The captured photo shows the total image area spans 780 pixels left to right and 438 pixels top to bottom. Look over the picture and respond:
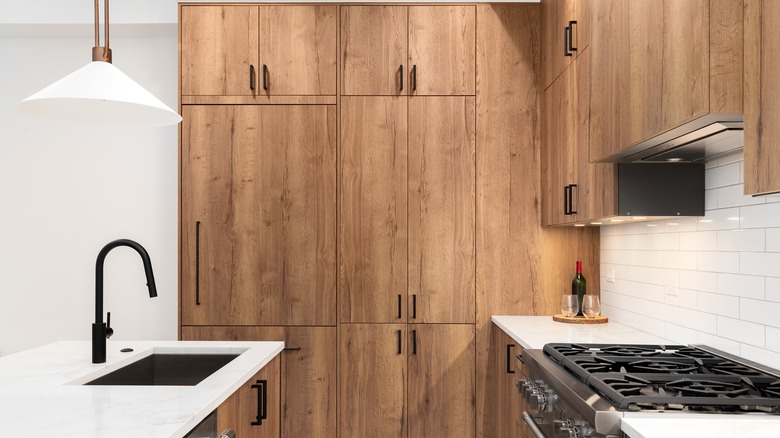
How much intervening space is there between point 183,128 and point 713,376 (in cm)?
283

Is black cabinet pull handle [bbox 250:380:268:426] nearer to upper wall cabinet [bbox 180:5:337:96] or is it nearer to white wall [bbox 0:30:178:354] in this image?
upper wall cabinet [bbox 180:5:337:96]

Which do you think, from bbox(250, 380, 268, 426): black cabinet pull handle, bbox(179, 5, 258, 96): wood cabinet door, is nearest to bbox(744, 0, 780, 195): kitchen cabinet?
bbox(250, 380, 268, 426): black cabinet pull handle

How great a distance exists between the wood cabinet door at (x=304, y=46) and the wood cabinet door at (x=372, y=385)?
142 cm

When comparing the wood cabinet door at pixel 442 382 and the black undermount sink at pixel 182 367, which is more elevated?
the black undermount sink at pixel 182 367

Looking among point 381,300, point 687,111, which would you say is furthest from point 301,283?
point 687,111

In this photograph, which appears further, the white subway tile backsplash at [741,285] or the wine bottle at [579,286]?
the wine bottle at [579,286]

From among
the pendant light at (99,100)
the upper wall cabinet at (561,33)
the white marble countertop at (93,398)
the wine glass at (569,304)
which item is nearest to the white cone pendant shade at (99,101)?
the pendant light at (99,100)

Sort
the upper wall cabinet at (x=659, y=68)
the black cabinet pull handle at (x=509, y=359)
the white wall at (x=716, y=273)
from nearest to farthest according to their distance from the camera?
the upper wall cabinet at (x=659, y=68)
the white wall at (x=716, y=273)
the black cabinet pull handle at (x=509, y=359)

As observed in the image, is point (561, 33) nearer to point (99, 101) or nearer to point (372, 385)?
point (372, 385)

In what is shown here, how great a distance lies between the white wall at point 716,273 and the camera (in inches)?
79.8

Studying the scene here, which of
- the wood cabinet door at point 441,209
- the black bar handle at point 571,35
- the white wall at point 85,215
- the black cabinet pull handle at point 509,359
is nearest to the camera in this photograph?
the black bar handle at point 571,35

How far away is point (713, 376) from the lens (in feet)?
6.14

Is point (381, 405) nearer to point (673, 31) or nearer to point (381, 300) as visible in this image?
point (381, 300)

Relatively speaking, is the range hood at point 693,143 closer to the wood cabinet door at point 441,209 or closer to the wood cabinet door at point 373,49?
the wood cabinet door at point 441,209
